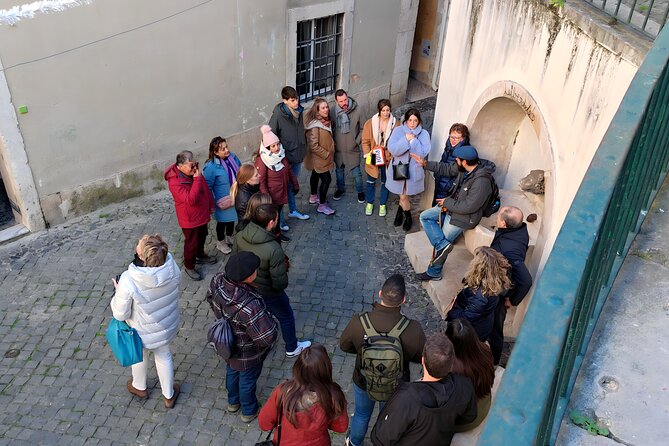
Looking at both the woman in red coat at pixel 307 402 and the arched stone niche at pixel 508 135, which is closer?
the woman in red coat at pixel 307 402

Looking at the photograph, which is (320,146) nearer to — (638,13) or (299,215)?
(299,215)

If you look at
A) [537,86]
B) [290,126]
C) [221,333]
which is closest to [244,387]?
[221,333]

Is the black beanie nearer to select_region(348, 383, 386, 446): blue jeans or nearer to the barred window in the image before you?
select_region(348, 383, 386, 446): blue jeans

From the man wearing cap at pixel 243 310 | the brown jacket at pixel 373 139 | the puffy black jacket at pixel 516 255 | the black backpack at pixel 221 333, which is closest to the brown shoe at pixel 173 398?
the man wearing cap at pixel 243 310

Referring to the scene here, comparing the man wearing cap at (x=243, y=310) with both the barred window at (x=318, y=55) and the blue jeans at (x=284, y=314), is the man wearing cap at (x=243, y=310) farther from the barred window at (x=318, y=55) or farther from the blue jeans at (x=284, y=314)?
the barred window at (x=318, y=55)

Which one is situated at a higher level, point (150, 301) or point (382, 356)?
point (382, 356)

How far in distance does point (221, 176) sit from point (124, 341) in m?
2.61

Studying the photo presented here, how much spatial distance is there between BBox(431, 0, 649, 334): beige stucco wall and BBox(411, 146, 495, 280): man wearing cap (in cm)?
68

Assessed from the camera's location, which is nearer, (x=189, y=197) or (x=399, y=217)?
(x=189, y=197)

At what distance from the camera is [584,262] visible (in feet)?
6.17

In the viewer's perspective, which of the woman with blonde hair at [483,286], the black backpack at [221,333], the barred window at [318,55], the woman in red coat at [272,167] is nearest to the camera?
the black backpack at [221,333]

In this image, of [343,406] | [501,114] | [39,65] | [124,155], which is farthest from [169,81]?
[343,406]

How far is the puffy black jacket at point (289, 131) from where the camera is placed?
8.09 meters

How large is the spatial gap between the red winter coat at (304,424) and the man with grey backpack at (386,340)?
0.55 m
